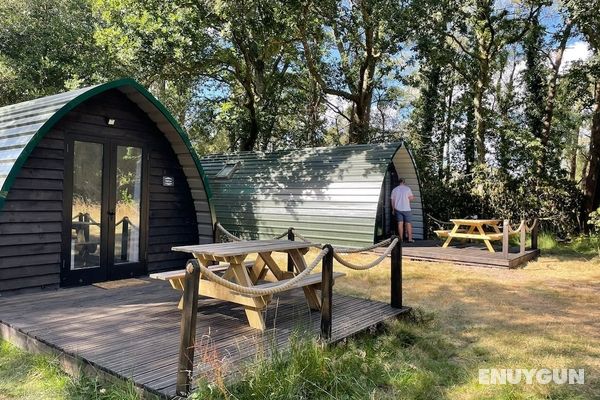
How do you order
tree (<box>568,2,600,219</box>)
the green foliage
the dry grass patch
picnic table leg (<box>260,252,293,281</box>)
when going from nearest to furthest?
the dry grass patch < picnic table leg (<box>260,252,293,281</box>) < tree (<box>568,2,600,219</box>) < the green foliage

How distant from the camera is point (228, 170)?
46.5 ft

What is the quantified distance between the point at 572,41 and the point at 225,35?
11.9 meters

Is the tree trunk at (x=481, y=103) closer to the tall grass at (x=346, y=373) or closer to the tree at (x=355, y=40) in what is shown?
the tree at (x=355, y=40)

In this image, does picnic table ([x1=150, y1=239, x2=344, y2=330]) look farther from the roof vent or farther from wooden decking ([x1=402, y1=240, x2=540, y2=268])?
the roof vent

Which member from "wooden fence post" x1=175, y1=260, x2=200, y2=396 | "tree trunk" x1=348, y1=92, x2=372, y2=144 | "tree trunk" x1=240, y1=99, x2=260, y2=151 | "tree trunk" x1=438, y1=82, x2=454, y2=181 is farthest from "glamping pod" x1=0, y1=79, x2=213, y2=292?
"tree trunk" x1=438, y1=82, x2=454, y2=181

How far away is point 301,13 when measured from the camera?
1236 centimetres

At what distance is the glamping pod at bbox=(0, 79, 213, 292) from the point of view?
5.84m

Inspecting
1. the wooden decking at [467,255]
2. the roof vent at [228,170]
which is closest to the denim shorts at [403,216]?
the wooden decking at [467,255]

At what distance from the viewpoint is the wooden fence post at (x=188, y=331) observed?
304cm

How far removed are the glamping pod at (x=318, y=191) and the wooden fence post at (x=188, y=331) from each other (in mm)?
7865

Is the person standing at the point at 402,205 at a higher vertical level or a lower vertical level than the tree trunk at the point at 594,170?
lower

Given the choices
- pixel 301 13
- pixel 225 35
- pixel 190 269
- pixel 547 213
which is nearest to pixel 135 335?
pixel 190 269

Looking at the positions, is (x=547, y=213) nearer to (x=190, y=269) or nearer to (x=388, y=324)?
(x=388, y=324)

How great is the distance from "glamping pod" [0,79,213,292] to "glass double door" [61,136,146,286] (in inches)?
0.6
